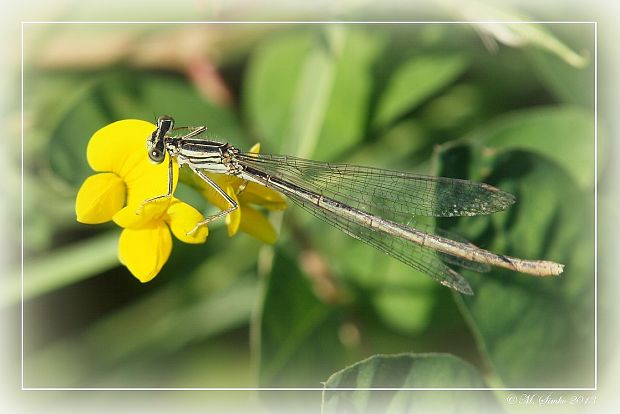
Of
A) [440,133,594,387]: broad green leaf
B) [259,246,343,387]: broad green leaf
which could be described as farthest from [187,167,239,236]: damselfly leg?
[440,133,594,387]: broad green leaf

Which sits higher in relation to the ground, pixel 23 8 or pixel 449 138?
pixel 23 8

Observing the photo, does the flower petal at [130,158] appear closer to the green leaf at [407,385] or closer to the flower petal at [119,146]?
the flower petal at [119,146]

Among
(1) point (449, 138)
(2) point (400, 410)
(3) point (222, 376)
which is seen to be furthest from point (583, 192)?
(3) point (222, 376)

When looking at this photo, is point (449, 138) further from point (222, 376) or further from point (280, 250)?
point (222, 376)

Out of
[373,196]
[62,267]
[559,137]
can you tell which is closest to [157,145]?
[373,196]

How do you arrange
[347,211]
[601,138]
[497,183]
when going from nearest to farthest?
[497,183] → [347,211] → [601,138]

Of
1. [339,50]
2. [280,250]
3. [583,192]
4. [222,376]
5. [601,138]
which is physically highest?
[339,50]

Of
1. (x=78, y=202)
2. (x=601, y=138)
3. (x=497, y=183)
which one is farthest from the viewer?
(x=601, y=138)

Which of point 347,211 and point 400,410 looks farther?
point 347,211
